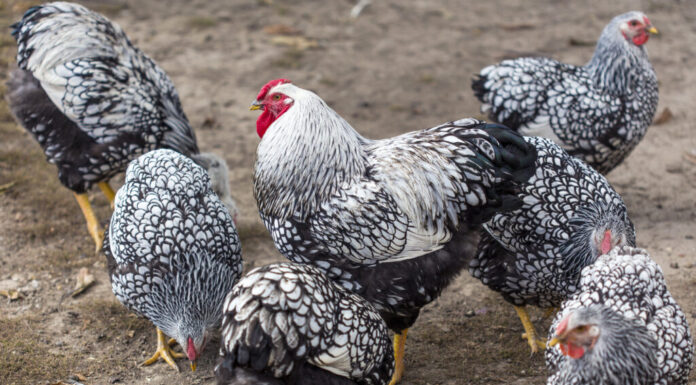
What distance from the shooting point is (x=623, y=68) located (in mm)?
5375

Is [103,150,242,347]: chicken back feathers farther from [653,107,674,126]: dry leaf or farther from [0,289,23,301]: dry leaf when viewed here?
[653,107,674,126]: dry leaf

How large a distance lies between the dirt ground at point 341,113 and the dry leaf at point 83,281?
0.04m

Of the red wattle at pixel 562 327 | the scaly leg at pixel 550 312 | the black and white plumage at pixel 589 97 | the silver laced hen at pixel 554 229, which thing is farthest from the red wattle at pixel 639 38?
the red wattle at pixel 562 327

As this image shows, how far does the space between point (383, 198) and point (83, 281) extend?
2559 millimetres

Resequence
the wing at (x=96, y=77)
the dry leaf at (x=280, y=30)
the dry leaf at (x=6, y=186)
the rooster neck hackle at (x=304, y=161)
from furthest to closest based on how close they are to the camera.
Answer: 1. the dry leaf at (x=280, y=30)
2. the dry leaf at (x=6, y=186)
3. the wing at (x=96, y=77)
4. the rooster neck hackle at (x=304, y=161)

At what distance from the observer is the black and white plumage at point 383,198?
3.74 m

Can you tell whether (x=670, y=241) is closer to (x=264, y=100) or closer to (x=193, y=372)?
(x=264, y=100)

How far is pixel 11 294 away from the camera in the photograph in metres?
4.79

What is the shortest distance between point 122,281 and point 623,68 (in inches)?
163

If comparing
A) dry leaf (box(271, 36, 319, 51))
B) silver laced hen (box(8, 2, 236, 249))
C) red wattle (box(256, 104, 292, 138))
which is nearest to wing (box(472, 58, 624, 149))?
red wattle (box(256, 104, 292, 138))

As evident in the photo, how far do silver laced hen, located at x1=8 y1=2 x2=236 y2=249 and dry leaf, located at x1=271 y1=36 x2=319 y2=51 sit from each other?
3476 mm

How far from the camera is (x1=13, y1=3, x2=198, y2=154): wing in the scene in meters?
5.11

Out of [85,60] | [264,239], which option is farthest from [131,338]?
[85,60]

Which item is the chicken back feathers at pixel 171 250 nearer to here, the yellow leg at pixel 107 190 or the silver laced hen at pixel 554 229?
the yellow leg at pixel 107 190
